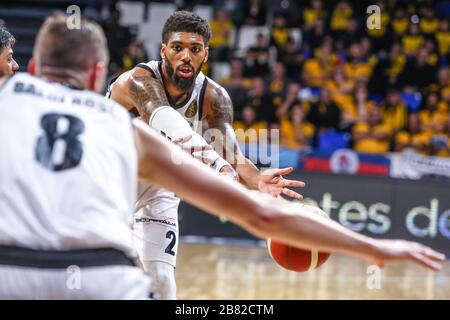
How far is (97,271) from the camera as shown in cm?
247

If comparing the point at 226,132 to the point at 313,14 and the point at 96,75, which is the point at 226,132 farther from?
the point at 313,14

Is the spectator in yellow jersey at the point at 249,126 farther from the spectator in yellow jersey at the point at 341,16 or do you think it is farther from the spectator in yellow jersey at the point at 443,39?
the spectator in yellow jersey at the point at 443,39

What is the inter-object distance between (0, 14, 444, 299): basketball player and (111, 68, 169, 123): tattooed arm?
9.13 ft

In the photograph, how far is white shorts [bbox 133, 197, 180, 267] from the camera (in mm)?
5645

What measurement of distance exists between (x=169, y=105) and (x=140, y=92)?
0.79ft

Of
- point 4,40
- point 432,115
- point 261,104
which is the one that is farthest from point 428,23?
point 4,40

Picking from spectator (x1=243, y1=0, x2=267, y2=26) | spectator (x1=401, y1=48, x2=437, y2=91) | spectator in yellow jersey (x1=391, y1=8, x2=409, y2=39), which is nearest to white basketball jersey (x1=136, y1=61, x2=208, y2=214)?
spectator (x1=401, y1=48, x2=437, y2=91)

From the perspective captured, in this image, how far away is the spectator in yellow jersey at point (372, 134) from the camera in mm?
14156

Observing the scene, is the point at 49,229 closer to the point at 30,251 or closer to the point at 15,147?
the point at 30,251

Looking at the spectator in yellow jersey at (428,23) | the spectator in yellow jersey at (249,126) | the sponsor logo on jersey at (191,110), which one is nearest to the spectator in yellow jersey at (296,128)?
the spectator in yellow jersey at (249,126)
